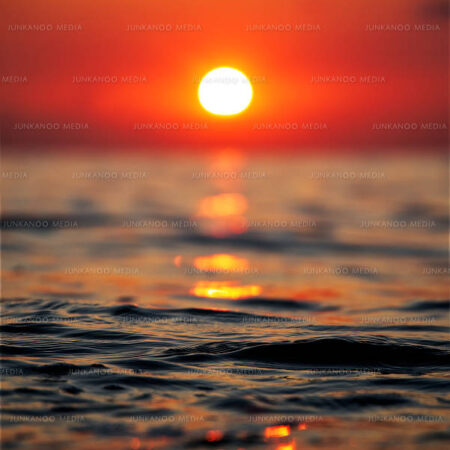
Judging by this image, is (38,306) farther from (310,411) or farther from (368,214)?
(368,214)

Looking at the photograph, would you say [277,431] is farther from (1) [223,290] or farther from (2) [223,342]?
(1) [223,290]

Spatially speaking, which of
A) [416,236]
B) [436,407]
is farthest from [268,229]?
[436,407]

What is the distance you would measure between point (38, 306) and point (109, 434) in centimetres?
601

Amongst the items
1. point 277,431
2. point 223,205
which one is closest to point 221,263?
point 277,431

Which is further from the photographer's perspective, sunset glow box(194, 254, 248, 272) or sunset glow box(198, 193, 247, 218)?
sunset glow box(198, 193, 247, 218)

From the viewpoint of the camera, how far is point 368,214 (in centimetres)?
3456

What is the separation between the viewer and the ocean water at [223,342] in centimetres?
679

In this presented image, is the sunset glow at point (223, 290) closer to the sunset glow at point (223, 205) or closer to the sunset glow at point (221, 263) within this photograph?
the sunset glow at point (221, 263)

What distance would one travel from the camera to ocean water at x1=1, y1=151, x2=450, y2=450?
6.79 metres

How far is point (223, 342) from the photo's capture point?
985 cm

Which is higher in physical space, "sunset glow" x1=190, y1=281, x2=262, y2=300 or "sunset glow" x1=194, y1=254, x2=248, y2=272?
"sunset glow" x1=194, y1=254, x2=248, y2=272

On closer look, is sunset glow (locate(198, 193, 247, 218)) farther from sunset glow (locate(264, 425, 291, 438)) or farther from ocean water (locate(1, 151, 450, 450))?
sunset glow (locate(264, 425, 291, 438))

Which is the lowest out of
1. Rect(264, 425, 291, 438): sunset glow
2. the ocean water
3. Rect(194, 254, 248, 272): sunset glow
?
Rect(264, 425, 291, 438): sunset glow

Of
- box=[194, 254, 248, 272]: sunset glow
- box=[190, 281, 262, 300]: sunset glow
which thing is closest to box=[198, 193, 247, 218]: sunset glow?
box=[194, 254, 248, 272]: sunset glow
